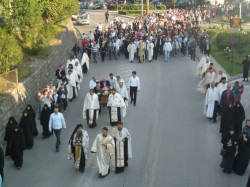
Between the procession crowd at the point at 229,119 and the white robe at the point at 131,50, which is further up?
the white robe at the point at 131,50

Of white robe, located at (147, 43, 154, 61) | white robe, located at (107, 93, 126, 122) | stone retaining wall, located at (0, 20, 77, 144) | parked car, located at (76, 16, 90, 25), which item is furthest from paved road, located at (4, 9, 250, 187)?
parked car, located at (76, 16, 90, 25)

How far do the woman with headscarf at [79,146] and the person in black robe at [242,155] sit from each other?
164 inches

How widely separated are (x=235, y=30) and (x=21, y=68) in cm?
2040

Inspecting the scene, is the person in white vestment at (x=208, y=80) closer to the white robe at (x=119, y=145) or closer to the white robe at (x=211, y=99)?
the white robe at (x=211, y=99)

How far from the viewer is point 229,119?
48.9ft

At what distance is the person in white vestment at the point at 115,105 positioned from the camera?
54.0 feet

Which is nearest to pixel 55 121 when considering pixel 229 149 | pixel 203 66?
pixel 229 149

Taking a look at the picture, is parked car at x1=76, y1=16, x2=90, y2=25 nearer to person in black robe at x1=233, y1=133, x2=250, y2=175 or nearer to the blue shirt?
the blue shirt

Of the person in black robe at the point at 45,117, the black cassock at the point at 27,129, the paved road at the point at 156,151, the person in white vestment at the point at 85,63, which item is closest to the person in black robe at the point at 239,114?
the paved road at the point at 156,151

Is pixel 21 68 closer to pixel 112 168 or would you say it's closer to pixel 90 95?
pixel 90 95

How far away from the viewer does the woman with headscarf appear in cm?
1260

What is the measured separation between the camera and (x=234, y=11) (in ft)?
164

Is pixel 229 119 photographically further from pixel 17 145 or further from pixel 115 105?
pixel 17 145

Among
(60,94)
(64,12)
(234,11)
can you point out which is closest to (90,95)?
(60,94)
